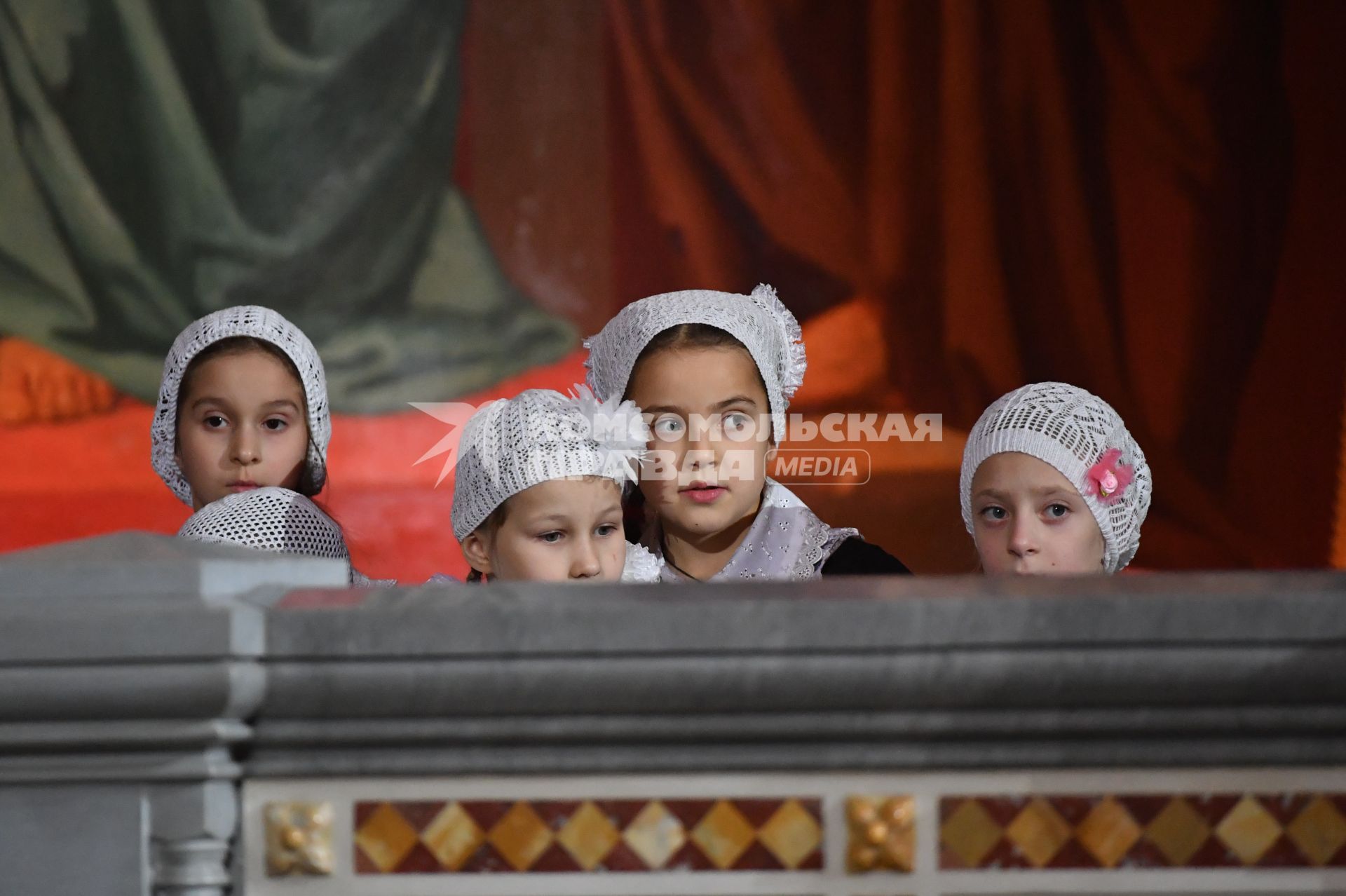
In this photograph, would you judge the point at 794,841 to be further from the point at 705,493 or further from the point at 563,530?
the point at 705,493

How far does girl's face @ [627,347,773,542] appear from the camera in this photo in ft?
8.50

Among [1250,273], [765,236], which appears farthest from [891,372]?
[1250,273]

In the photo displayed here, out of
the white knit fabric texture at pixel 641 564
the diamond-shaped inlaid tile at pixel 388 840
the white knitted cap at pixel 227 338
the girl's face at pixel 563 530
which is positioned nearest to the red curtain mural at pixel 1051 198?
the white knitted cap at pixel 227 338

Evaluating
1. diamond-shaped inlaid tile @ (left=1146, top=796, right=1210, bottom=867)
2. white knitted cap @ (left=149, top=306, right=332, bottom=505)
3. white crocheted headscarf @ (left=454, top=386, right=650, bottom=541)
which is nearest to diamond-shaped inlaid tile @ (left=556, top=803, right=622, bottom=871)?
diamond-shaped inlaid tile @ (left=1146, top=796, right=1210, bottom=867)

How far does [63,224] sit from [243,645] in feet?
19.2

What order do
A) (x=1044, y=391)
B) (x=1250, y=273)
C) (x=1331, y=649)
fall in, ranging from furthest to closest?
(x=1250, y=273)
(x=1044, y=391)
(x=1331, y=649)

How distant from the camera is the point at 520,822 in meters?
1.04

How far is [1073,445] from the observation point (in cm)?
266

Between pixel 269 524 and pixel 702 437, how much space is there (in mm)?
794

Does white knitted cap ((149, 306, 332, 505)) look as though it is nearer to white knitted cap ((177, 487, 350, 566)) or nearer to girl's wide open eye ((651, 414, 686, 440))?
white knitted cap ((177, 487, 350, 566))

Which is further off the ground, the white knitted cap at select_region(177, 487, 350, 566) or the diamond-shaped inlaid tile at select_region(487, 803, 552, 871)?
the white knitted cap at select_region(177, 487, 350, 566)

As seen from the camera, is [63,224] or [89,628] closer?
[89,628]

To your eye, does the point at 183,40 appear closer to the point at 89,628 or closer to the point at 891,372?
the point at 891,372

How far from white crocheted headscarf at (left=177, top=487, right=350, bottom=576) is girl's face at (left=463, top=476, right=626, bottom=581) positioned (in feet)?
0.99
